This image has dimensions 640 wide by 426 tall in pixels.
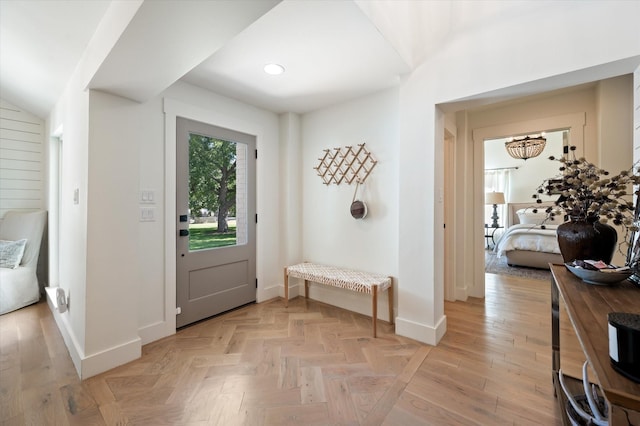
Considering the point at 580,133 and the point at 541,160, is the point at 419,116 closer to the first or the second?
the point at 580,133


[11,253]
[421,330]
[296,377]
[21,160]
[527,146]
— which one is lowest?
[296,377]

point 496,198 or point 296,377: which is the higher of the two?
point 496,198

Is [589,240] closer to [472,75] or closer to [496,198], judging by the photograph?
[472,75]

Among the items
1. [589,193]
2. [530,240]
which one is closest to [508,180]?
[530,240]

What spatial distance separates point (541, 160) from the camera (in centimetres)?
687

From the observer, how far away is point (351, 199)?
3041 millimetres

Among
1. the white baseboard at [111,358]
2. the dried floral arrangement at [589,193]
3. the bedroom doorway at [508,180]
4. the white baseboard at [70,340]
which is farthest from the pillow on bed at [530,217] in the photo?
the white baseboard at [70,340]

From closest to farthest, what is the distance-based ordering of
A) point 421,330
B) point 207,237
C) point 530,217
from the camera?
point 421,330 → point 207,237 → point 530,217

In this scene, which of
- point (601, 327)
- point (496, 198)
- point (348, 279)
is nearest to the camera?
point (601, 327)

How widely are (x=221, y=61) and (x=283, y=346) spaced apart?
240 centimetres

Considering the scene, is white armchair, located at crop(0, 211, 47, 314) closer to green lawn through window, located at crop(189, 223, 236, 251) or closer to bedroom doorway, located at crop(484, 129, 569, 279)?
green lawn through window, located at crop(189, 223, 236, 251)

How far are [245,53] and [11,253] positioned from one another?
11.6 feet

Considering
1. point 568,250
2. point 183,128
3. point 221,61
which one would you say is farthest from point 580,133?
point 183,128

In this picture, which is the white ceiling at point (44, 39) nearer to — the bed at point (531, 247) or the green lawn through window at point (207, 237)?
the green lawn through window at point (207, 237)
